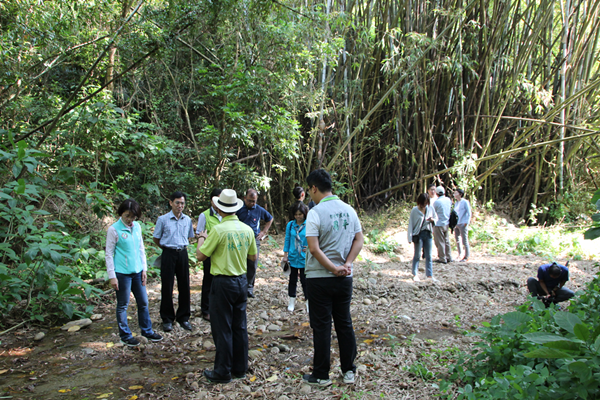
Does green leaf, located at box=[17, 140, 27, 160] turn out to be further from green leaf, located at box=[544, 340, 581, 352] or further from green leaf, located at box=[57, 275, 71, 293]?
green leaf, located at box=[544, 340, 581, 352]

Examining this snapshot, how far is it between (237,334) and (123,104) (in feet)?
26.0

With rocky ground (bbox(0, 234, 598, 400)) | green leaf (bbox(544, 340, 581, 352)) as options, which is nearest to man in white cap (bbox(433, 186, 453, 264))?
rocky ground (bbox(0, 234, 598, 400))

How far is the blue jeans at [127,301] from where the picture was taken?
3.55 meters

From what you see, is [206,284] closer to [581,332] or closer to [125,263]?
[125,263]

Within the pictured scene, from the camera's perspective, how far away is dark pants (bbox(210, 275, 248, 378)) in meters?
2.87

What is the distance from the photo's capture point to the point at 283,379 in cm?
294

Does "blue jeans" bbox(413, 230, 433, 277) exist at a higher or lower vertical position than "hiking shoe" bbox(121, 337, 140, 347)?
higher

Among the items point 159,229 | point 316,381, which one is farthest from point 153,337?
point 316,381

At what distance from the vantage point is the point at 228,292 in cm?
288

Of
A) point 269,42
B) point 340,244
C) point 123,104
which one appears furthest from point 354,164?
point 340,244

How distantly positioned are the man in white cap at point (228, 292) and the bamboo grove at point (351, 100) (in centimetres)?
398

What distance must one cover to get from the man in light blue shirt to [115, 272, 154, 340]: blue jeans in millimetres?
243

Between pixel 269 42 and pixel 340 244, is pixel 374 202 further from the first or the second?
pixel 340 244

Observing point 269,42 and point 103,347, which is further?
point 269,42
